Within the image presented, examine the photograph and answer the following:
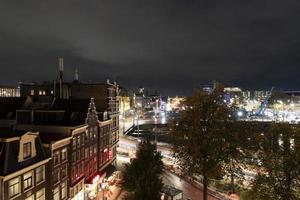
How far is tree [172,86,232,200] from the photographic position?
28.1 metres

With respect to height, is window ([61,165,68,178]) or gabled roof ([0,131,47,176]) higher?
gabled roof ([0,131,47,176])

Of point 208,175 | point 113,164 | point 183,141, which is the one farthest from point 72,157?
point 113,164

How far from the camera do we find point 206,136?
2812 centimetres

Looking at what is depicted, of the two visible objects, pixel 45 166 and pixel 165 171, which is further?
pixel 165 171

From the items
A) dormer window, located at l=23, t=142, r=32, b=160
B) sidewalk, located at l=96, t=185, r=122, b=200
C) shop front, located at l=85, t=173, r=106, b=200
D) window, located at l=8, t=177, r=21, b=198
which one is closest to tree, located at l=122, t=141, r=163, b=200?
dormer window, located at l=23, t=142, r=32, b=160

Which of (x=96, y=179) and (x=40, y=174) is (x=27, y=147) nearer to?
(x=40, y=174)

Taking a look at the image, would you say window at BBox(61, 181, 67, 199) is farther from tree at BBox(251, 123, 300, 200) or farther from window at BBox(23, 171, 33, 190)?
tree at BBox(251, 123, 300, 200)

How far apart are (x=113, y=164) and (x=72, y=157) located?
23.2 m

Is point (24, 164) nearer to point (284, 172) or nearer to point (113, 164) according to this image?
point (284, 172)

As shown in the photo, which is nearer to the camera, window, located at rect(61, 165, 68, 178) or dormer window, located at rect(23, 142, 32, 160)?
dormer window, located at rect(23, 142, 32, 160)

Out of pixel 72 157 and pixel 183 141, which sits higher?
pixel 183 141

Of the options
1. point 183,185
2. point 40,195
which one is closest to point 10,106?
point 40,195

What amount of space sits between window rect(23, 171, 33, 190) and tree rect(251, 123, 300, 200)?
21683 millimetres

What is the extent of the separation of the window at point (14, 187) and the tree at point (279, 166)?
21767 millimetres
